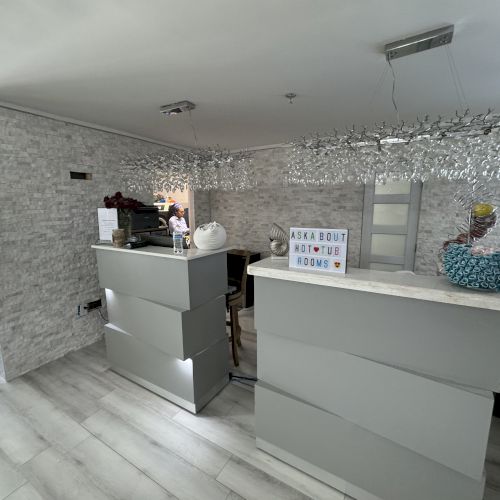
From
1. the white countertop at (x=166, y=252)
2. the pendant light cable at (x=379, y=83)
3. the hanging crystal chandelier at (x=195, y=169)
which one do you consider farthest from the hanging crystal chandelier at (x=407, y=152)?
the white countertop at (x=166, y=252)

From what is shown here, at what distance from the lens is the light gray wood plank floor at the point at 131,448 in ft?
5.69

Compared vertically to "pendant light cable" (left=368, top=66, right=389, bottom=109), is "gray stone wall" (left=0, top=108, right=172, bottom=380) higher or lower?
lower

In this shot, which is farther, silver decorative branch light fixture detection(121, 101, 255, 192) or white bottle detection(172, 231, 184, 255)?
silver decorative branch light fixture detection(121, 101, 255, 192)

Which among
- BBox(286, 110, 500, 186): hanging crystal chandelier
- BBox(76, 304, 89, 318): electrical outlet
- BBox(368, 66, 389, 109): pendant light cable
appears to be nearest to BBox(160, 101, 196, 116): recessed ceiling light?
BBox(286, 110, 500, 186): hanging crystal chandelier

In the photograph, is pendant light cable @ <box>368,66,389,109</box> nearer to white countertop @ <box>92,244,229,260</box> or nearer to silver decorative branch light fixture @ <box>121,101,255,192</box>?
silver decorative branch light fixture @ <box>121,101,255,192</box>

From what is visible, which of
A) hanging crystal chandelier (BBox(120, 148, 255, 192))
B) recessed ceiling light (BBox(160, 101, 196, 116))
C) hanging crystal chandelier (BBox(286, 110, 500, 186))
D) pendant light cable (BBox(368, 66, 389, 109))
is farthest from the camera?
hanging crystal chandelier (BBox(120, 148, 255, 192))

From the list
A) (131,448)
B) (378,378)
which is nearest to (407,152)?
(378,378)

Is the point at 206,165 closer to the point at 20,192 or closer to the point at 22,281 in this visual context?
the point at 20,192

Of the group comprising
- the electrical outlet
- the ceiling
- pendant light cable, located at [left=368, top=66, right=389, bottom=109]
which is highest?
pendant light cable, located at [left=368, top=66, right=389, bottom=109]

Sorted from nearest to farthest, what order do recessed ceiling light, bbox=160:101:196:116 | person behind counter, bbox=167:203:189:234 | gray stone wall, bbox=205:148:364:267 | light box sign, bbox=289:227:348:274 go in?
light box sign, bbox=289:227:348:274
recessed ceiling light, bbox=160:101:196:116
gray stone wall, bbox=205:148:364:267
person behind counter, bbox=167:203:189:234

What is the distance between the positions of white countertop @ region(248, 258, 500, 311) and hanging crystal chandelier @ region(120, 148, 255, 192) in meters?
1.50

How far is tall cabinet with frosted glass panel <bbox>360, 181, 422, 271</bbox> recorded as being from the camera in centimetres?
401

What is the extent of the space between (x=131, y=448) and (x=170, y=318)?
0.96m

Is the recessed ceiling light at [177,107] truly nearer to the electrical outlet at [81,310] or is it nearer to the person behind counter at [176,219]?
the person behind counter at [176,219]
